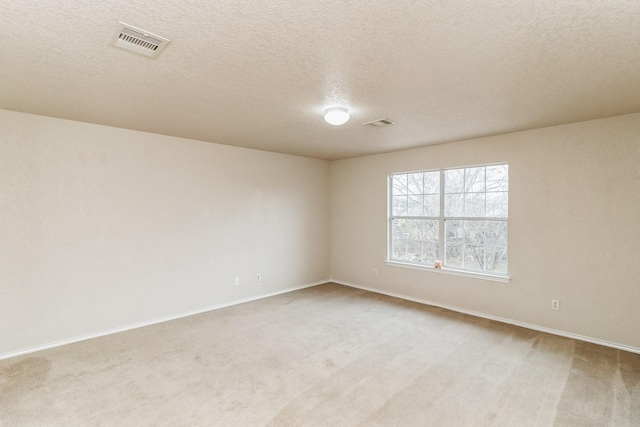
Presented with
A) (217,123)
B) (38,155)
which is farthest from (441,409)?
(38,155)

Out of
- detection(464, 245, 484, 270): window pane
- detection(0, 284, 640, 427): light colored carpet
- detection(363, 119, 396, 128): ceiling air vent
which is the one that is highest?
detection(363, 119, 396, 128): ceiling air vent

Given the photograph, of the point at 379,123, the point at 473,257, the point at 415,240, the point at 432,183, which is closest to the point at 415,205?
the point at 432,183

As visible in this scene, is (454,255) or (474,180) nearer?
(474,180)

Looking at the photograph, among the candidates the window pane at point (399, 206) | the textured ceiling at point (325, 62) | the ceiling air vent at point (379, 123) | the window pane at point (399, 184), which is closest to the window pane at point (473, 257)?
the window pane at point (399, 206)

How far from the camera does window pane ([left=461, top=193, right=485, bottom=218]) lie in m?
4.52

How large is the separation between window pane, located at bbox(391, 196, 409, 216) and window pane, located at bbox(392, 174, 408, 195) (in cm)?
10

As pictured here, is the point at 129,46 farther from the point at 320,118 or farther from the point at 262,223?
the point at 262,223

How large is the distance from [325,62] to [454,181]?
11.0 feet

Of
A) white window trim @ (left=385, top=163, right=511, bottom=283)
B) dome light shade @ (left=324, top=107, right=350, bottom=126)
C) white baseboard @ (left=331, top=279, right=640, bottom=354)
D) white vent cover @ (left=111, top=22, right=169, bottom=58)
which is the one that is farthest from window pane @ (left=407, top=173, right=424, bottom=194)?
white vent cover @ (left=111, top=22, right=169, bottom=58)

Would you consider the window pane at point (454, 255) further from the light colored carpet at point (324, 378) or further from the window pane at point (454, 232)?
the light colored carpet at point (324, 378)

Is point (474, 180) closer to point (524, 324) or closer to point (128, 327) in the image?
point (524, 324)

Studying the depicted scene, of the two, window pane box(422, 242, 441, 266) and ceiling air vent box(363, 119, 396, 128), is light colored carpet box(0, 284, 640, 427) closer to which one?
window pane box(422, 242, 441, 266)

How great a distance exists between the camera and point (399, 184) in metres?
5.51

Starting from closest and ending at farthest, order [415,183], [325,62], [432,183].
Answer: [325,62], [432,183], [415,183]
